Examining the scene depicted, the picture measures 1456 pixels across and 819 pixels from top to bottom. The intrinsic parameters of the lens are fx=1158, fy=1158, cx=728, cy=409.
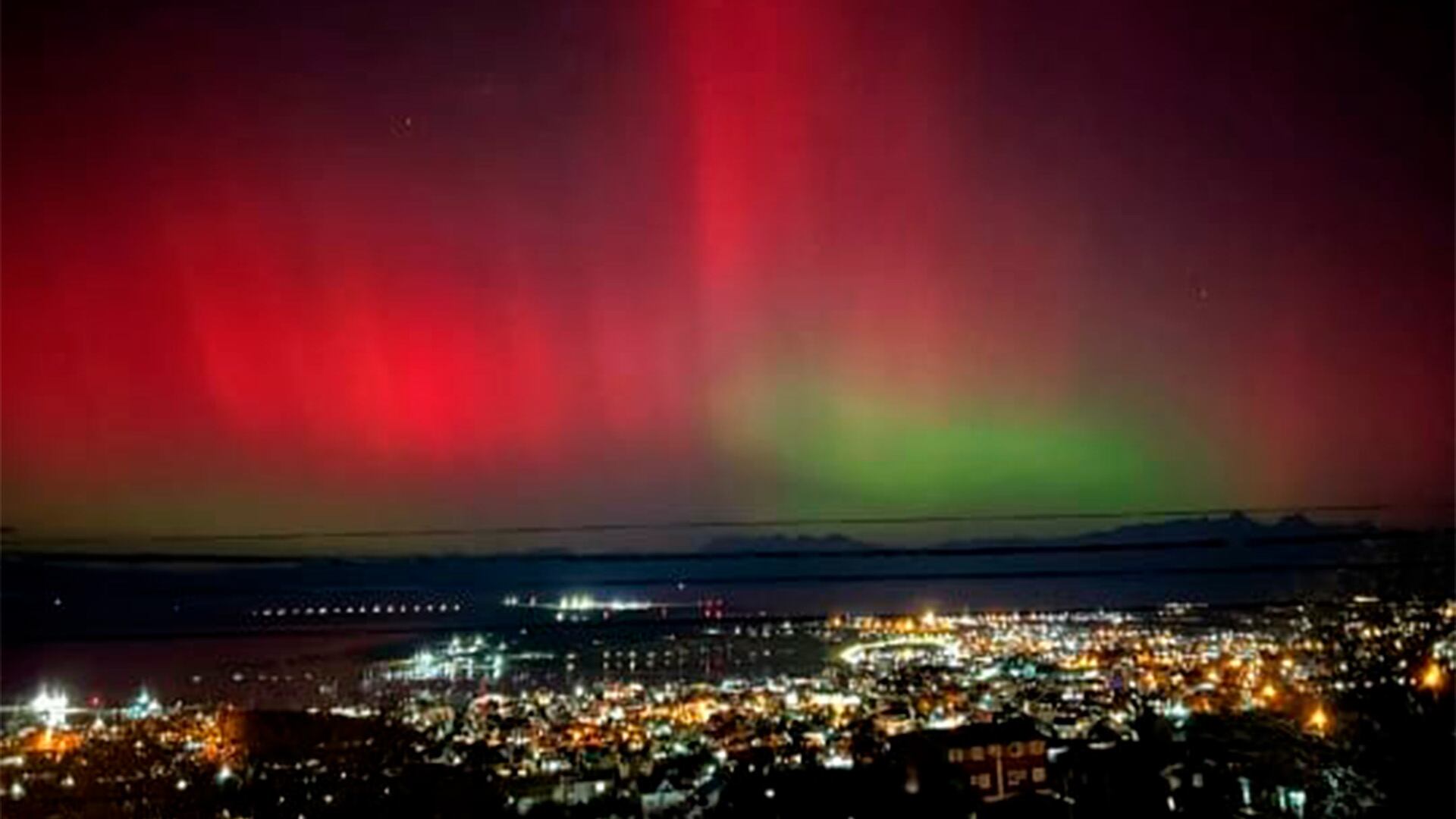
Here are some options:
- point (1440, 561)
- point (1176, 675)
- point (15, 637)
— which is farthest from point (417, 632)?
point (1440, 561)

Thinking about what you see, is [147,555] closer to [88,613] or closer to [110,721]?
[88,613]

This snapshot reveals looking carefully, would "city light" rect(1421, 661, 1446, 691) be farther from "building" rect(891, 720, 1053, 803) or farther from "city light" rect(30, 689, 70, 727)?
"city light" rect(30, 689, 70, 727)

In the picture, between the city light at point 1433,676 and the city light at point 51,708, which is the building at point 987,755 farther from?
the city light at point 51,708

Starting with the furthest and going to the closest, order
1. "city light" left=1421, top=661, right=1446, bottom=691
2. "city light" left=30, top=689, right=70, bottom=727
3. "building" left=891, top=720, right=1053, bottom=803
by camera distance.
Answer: "building" left=891, top=720, right=1053, bottom=803
"city light" left=1421, top=661, right=1446, bottom=691
"city light" left=30, top=689, right=70, bottom=727

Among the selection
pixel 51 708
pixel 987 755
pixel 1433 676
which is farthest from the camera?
pixel 987 755

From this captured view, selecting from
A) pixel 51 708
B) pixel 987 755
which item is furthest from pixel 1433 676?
pixel 51 708

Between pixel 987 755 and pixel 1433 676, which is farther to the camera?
pixel 987 755

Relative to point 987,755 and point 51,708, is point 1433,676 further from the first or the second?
point 51,708

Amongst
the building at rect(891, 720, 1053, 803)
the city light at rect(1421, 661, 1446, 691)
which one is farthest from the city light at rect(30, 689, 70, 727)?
the city light at rect(1421, 661, 1446, 691)

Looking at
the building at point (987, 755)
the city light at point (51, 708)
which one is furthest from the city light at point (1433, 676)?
the city light at point (51, 708)

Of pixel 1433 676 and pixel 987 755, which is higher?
pixel 1433 676

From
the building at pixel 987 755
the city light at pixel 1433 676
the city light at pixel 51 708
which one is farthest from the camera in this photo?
the building at pixel 987 755
